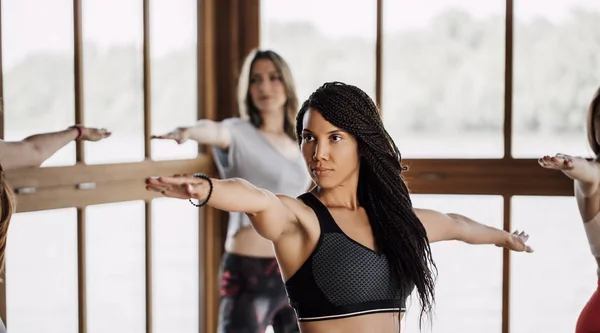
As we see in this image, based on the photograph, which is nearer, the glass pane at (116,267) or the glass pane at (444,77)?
the glass pane at (116,267)

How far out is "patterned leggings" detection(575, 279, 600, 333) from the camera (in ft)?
9.09

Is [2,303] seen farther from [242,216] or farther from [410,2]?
[410,2]

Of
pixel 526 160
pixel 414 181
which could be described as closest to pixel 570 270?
pixel 526 160

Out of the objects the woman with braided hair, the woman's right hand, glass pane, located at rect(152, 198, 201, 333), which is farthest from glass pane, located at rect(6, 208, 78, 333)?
the woman with braided hair

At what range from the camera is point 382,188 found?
2115mm

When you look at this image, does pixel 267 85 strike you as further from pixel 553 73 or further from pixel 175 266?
pixel 553 73

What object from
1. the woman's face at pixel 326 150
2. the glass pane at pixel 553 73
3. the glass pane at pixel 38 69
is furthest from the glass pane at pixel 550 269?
the glass pane at pixel 38 69

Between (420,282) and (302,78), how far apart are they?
1.75 metres

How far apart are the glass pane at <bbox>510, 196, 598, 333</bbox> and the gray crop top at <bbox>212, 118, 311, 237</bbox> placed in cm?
82

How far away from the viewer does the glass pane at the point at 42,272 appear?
8.39ft

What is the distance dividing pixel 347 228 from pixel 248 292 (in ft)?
3.93

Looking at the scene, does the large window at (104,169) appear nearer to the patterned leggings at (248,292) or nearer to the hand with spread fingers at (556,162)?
the patterned leggings at (248,292)

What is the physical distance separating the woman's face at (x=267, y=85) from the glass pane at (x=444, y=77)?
1.56ft

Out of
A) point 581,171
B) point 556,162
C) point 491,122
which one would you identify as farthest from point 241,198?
point 491,122
